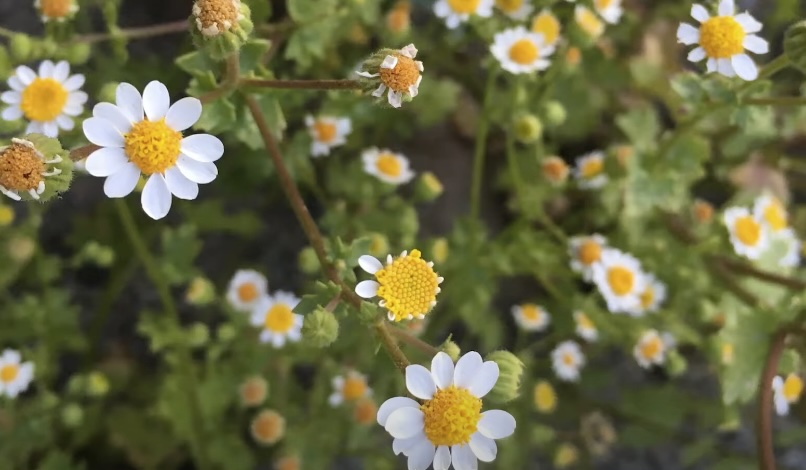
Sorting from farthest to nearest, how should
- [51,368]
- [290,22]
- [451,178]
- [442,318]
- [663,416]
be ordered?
[451,178], [663,416], [442,318], [51,368], [290,22]

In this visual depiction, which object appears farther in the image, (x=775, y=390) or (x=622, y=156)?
(x=622, y=156)

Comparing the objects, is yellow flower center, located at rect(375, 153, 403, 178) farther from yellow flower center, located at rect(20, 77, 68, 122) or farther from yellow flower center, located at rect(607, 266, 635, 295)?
yellow flower center, located at rect(20, 77, 68, 122)

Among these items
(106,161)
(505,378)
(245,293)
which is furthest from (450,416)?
(245,293)

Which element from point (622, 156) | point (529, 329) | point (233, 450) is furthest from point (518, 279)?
point (233, 450)

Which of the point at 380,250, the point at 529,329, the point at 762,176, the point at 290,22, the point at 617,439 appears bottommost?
the point at 617,439

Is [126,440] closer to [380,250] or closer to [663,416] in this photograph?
[380,250]

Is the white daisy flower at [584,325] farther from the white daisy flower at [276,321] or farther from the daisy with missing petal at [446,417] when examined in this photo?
the daisy with missing petal at [446,417]

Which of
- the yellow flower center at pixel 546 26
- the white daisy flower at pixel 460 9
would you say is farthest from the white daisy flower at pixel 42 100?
the yellow flower center at pixel 546 26

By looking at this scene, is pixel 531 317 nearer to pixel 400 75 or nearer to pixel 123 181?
pixel 400 75
